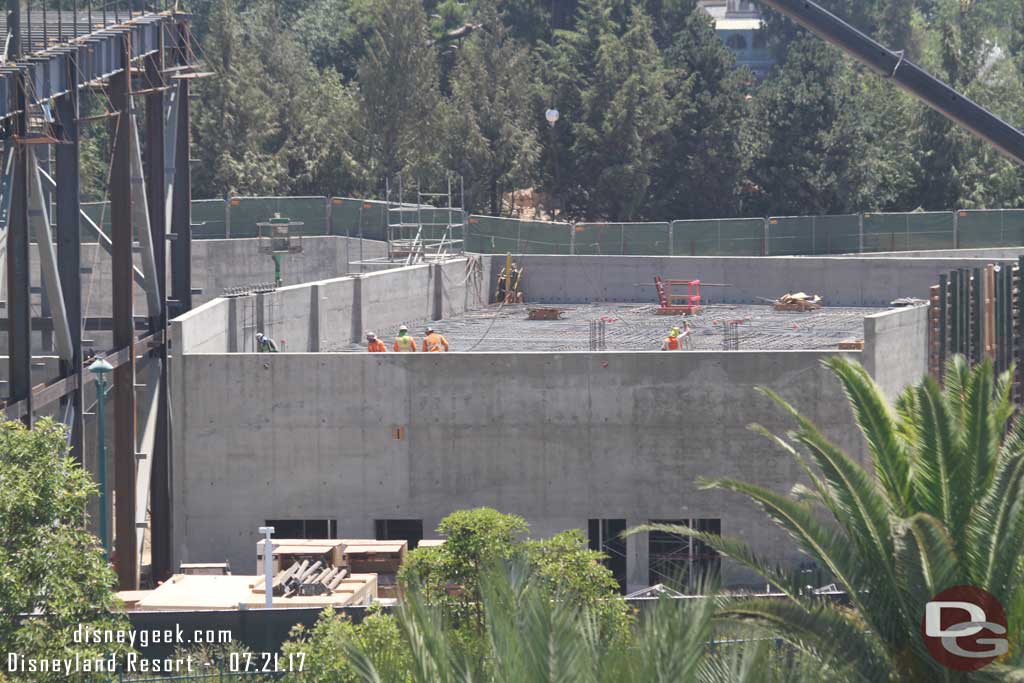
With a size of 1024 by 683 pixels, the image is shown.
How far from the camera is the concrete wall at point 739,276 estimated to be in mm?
49812

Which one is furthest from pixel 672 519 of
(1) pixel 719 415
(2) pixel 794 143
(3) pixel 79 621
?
(2) pixel 794 143

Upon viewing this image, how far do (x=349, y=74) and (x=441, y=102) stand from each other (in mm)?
22104

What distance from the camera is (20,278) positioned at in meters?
23.1

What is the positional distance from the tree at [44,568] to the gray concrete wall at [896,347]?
19.4 meters

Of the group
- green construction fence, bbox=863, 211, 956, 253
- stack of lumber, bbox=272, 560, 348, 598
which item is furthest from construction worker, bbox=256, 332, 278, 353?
green construction fence, bbox=863, 211, 956, 253

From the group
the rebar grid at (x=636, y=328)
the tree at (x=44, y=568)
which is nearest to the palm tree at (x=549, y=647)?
the tree at (x=44, y=568)

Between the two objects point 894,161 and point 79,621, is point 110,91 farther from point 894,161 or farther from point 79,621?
point 894,161

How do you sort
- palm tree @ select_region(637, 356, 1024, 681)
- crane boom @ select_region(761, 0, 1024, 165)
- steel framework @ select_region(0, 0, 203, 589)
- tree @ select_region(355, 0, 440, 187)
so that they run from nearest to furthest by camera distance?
1. palm tree @ select_region(637, 356, 1024, 681)
2. steel framework @ select_region(0, 0, 203, 589)
3. crane boom @ select_region(761, 0, 1024, 165)
4. tree @ select_region(355, 0, 440, 187)

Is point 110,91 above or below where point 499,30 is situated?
below

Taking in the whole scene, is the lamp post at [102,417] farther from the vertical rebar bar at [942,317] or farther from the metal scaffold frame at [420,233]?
the metal scaffold frame at [420,233]

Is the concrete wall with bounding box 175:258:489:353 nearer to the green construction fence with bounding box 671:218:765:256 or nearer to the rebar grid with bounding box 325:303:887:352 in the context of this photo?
the rebar grid with bounding box 325:303:887:352

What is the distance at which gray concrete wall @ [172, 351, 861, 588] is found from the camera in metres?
29.8

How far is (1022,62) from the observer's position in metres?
93.7

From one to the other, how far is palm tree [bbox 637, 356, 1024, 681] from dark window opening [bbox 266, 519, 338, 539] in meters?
17.1
